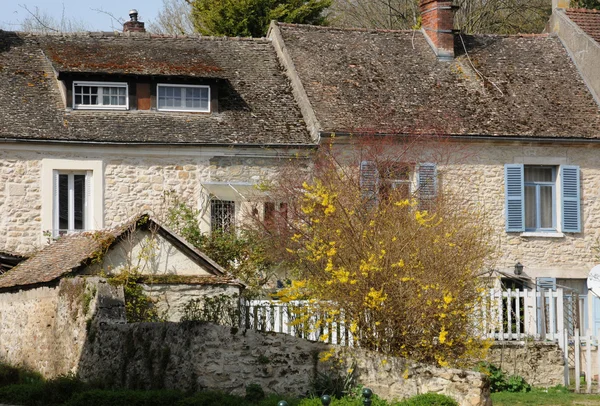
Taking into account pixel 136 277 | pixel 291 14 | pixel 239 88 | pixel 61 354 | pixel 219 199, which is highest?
pixel 291 14

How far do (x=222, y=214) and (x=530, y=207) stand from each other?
7.04 metres

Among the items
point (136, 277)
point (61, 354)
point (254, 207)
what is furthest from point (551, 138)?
point (61, 354)

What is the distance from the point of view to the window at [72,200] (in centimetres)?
2258

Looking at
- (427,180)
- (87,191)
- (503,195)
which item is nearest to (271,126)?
(427,180)

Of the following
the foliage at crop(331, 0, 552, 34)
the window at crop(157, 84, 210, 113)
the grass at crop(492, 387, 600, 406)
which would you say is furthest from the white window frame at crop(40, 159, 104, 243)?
the foliage at crop(331, 0, 552, 34)

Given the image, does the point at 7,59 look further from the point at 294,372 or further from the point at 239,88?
the point at 294,372

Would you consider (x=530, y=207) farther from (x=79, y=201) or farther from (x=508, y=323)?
(x=79, y=201)

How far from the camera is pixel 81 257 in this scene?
1794cm

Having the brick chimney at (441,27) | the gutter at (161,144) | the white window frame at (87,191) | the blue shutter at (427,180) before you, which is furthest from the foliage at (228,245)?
the brick chimney at (441,27)

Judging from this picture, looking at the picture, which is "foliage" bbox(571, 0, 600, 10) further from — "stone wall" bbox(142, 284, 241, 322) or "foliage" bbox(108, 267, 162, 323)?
"foliage" bbox(108, 267, 162, 323)

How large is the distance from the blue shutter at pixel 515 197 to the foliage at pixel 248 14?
10591mm

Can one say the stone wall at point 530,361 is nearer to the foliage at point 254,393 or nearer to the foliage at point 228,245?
the foliage at point 254,393

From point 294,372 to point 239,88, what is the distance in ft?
39.2

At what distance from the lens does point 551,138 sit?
23656 mm
